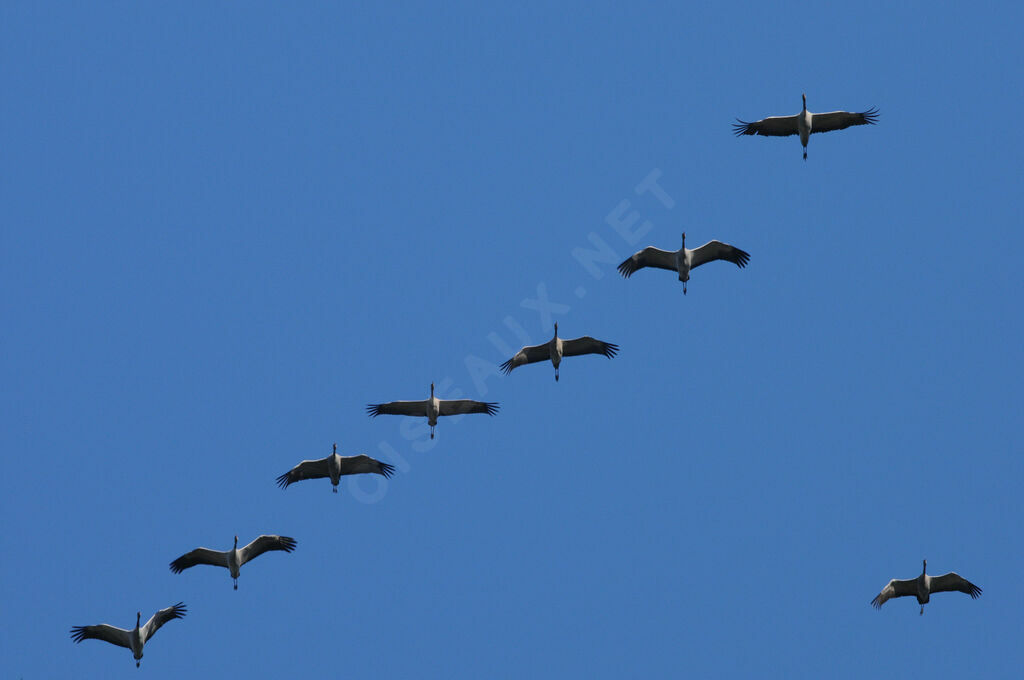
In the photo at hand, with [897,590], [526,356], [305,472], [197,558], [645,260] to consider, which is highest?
[645,260]

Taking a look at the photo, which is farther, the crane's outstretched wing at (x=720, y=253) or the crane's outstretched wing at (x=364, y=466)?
the crane's outstretched wing at (x=364, y=466)

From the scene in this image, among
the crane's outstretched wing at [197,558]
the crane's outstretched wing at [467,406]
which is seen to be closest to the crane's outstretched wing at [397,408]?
the crane's outstretched wing at [467,406]

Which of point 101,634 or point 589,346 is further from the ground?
point 589,346

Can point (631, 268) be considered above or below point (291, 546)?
above

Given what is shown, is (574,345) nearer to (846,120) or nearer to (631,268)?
(631,268)

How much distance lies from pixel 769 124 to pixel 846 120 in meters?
2.35

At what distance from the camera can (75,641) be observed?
126 ft

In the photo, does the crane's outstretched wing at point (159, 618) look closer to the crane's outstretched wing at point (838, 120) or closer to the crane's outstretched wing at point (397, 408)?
the crane's outstretched wing at point (397, 408)

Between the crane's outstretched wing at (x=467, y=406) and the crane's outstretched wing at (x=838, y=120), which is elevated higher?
the crane's outstretched wing at (x=838, y=120)

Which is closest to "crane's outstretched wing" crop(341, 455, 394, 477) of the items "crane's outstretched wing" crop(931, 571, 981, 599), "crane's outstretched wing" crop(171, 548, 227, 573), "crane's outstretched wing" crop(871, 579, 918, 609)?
"crane's outstretched wing" crop(171, 548, 227, 573)

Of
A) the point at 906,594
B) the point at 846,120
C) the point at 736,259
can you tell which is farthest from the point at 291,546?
the point at 846,120

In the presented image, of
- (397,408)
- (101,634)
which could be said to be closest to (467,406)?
(397,408)

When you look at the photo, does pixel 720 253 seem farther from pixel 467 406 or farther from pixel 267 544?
pixel 267 544

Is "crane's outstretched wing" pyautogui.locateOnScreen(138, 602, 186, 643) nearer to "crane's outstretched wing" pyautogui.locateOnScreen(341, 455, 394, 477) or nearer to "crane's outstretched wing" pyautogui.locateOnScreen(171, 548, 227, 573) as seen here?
"crane's outstretched wing" pyautogui.locateOnScreen(171, 548, 227, 573)
